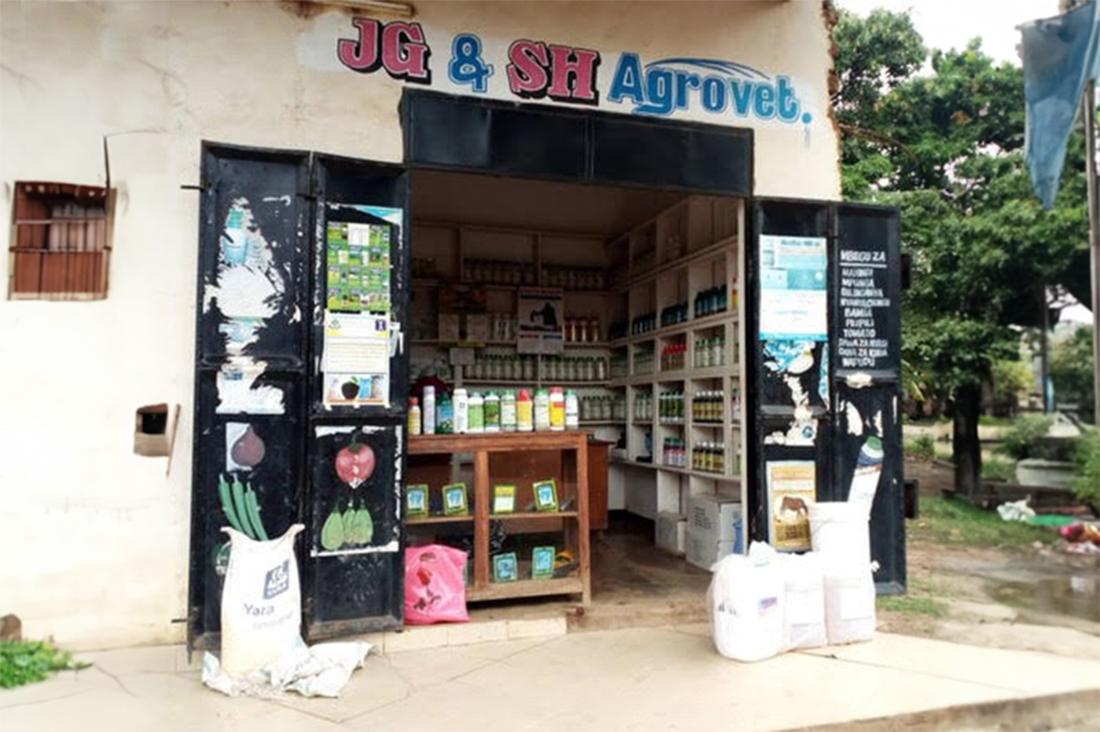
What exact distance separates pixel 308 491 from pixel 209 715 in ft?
3.51

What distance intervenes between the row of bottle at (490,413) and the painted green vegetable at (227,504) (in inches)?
37.6

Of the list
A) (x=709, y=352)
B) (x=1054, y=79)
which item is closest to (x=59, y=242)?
(x=709, y=352)

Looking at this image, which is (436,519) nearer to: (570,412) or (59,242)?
(570,412)

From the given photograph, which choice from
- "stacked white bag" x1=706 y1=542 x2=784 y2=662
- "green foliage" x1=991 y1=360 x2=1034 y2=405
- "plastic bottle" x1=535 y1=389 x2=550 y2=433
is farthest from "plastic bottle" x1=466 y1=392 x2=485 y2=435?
"green foliage" x1=991 y1=360 x2=1034 y2=405

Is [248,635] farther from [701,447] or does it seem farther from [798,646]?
[701,447]

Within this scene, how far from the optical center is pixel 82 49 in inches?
146

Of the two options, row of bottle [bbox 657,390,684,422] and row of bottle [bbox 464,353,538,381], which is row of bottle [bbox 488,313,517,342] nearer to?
row of bottle [bbox 464,353,538,381]

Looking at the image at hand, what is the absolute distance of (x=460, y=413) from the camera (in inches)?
165

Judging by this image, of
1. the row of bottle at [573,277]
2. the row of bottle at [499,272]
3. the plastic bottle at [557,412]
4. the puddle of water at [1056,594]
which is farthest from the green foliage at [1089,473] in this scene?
the plastic bottle at [557,412]

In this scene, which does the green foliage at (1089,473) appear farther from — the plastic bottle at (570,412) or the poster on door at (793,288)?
the plastic bottle at (570,412)

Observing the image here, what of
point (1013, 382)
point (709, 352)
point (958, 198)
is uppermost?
point (958, 198)

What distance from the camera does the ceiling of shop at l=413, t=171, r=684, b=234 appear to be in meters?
6.57

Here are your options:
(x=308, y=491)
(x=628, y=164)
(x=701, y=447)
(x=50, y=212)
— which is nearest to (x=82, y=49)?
(x=50, y=212)

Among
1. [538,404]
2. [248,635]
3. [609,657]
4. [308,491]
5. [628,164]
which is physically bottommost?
[609,657]
